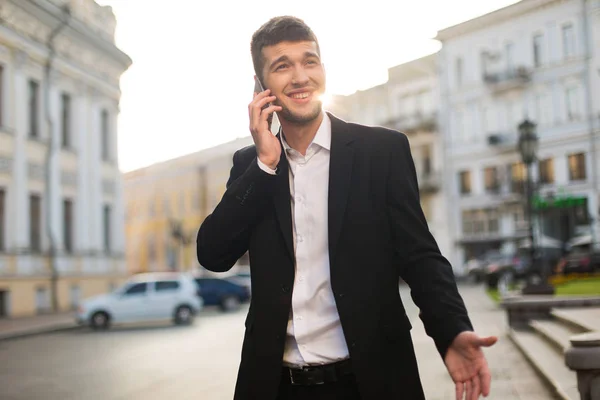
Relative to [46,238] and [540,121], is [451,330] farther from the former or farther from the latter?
[540,121]

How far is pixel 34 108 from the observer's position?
90.8 ft

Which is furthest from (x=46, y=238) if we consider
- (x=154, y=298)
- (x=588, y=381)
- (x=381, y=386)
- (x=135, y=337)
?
(x=381, y=386)

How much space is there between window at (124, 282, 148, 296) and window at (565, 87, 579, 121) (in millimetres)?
28256

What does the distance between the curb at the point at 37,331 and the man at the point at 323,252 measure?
1752 cm

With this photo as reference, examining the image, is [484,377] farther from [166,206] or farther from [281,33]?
[166,206]

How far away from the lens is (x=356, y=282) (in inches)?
94.2

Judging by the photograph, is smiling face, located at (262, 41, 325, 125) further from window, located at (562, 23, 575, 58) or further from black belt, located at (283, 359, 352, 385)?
window, located at (562, 23, 575, 58)

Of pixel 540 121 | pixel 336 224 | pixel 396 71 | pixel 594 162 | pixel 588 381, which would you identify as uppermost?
pixel 396 71

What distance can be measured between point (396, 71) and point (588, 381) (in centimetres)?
4984

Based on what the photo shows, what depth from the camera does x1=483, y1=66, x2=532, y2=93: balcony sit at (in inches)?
1750

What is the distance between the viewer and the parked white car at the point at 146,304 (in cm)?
2234

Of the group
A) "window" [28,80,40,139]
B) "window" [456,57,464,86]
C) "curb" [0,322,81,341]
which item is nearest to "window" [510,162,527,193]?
"window" [456,57,464,86]

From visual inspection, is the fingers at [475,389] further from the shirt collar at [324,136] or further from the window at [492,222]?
the window at [492,222]

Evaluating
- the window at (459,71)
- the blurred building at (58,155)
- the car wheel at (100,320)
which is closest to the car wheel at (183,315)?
the car wheel at (100,320)
